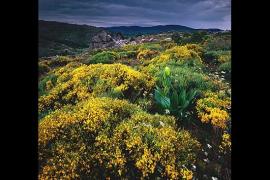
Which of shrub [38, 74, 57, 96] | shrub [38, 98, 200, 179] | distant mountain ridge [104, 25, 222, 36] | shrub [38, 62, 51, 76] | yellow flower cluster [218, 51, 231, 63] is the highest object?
distant mountain ridge [104, 25, 222, 36]

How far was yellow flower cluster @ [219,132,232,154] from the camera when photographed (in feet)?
16.4

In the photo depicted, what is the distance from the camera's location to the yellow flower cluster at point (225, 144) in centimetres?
501

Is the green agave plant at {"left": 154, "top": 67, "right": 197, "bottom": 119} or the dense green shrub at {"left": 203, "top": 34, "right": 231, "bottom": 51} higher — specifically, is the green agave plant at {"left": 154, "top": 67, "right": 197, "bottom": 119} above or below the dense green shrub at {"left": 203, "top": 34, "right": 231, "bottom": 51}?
below

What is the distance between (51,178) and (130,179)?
1.01 meters

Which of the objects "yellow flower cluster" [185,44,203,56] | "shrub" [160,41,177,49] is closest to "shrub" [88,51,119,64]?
"shrub" [160,41,177,49]

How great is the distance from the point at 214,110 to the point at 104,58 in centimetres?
182

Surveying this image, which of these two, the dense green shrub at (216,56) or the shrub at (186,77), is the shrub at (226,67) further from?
the shrub at (186,77)

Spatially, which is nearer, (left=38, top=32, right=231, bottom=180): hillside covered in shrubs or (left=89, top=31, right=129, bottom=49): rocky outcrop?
(left=38, top=32, right=231, bottom=180): hillside covered in shrubs

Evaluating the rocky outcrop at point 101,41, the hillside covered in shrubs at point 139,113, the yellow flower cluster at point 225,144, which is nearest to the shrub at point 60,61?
the hillside covered in shrubs at point 139,113

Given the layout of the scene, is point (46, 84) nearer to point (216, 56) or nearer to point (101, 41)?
point (101, 41)

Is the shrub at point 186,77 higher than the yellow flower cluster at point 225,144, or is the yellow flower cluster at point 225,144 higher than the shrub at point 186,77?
the shrub at point 186,77

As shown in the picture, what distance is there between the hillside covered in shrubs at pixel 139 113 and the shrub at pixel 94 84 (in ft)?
0.05

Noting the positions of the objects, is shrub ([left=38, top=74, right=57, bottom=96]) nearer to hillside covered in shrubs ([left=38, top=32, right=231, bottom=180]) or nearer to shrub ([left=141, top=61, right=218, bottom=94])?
hillside covered in shrubs ([left=38, top=32, right=231, bottom=180])

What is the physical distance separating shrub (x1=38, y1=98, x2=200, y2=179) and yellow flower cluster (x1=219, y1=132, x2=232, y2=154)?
1.07 ft
